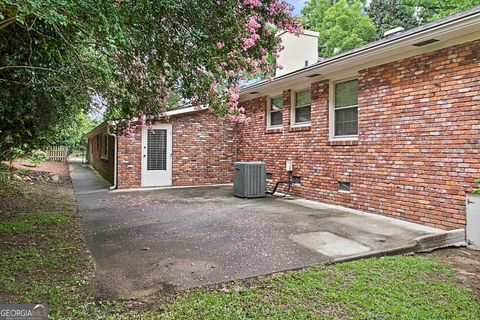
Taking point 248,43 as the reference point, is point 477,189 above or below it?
below

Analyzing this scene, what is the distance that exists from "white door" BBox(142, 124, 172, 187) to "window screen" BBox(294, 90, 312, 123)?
4.31 metres

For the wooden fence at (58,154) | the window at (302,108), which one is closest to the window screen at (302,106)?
the window at (302,108)

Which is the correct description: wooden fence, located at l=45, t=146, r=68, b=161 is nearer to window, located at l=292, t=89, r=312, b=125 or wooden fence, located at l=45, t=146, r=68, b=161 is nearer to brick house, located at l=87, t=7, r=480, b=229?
brick house, located at l=87, t=7, r=480, b=229

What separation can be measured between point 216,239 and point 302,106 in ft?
17.3

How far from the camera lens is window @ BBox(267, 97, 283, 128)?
955cm

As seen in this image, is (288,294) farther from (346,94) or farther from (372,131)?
(346,94)

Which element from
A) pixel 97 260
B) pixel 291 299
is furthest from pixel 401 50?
pixel 97 260

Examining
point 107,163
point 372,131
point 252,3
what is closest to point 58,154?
point 107,163

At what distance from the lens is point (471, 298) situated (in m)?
2.89

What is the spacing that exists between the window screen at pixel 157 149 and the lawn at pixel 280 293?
645 cm

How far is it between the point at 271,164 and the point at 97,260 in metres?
6.55

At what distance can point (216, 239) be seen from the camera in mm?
4551

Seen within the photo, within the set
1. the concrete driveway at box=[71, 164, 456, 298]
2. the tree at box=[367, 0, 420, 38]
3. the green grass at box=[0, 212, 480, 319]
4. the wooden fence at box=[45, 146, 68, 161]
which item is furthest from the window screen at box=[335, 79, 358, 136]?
the wooden fence at box=[45, 146, 68, 161]

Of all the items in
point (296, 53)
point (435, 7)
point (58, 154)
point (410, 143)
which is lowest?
point (58, 154)
